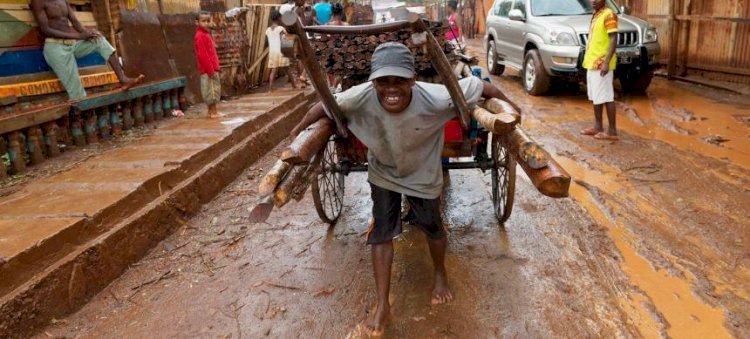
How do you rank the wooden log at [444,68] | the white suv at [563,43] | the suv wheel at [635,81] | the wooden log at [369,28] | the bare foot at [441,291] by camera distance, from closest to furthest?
the wooden log at [444,68]
the wooden log at [369,28]
the bare foot at [441,291]
the white suv at [563,43]
the suv wheel at [635,81]

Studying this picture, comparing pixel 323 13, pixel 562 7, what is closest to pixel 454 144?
pixel 562 7

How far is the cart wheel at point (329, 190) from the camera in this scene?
448cm

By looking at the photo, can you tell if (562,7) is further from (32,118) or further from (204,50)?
(32,118)

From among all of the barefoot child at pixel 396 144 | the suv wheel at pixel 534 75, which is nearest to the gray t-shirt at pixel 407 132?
the barefoot child at pixel 396 144

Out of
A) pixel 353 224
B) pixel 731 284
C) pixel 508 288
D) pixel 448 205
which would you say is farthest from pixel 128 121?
pixel 731 284

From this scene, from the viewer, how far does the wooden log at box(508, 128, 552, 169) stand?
2428 mm

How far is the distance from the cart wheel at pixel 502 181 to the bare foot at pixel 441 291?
1129mm

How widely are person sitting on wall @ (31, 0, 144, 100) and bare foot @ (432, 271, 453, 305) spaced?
203 inches

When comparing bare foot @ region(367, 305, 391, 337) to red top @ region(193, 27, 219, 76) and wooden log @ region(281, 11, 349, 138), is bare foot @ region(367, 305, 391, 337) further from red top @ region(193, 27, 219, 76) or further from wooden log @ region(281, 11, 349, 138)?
red top @ region(193, 27, 219, 76)

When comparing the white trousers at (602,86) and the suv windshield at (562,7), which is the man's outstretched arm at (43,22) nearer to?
the white trousers at (602,86)

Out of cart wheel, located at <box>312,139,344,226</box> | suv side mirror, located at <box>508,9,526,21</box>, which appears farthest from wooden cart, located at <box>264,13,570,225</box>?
suv side mirror, located at <box>508,9,526,21</box>

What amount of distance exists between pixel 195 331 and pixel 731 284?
342 centimetres

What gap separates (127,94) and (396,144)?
5.20 m

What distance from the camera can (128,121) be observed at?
7.04 m
